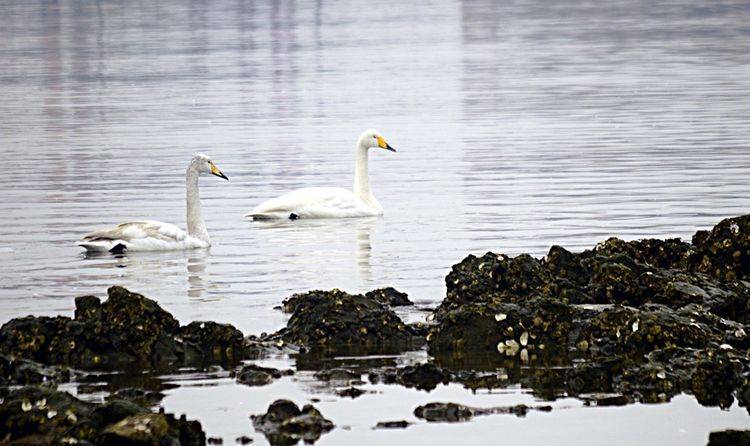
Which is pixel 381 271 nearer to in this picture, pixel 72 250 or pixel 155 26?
pixel 72 250

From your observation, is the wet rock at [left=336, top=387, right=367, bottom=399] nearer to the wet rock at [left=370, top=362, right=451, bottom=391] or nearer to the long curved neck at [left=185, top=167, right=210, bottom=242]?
the wet rock at [left=370, top=362, right=451, bottom=391]

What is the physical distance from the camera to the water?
55.2 ft

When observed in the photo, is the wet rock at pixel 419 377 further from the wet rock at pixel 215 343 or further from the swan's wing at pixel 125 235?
the swan's wing at pixel 125 235

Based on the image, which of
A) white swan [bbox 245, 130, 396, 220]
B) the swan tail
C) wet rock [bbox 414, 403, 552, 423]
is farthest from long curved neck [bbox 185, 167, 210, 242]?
wet rock [bbox 414, 403, 552, 423]

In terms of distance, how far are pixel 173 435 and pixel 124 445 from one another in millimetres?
368

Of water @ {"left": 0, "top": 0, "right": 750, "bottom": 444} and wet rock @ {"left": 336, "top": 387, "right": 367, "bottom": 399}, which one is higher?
water @ {"left": 0, "top": 0, "right": 750, "bottom": 444}

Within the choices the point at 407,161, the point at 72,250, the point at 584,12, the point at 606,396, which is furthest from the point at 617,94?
the point at 584,12

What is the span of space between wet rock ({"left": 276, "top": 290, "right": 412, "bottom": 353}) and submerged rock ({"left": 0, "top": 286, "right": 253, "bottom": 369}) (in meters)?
0.63

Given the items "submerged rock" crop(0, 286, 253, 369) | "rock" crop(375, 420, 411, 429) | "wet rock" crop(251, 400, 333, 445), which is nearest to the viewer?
"wet rock" crop(251, 400, 333, 445)

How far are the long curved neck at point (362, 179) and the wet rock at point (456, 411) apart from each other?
1327 centimetres

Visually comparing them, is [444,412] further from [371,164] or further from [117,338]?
[371,164]

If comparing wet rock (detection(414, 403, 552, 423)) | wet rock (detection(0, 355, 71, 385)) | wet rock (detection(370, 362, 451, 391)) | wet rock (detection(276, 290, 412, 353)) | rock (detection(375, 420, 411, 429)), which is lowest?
rock (detection(375, 420, 411, 429))

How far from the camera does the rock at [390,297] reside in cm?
1586

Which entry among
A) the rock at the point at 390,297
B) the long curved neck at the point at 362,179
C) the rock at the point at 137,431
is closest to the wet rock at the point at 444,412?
the rock at the point at 137,431
